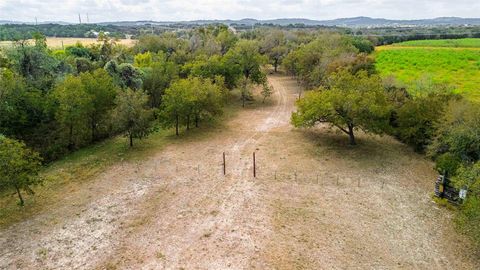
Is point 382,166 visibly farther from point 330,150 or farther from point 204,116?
point 204,116

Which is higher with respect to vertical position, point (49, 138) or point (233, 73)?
point (233, 73)

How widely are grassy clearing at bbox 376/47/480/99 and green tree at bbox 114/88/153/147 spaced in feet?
95.3

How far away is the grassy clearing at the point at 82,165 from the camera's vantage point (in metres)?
22.0

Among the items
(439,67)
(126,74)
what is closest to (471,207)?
(126,74)

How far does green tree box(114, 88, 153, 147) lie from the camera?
3047 centimetres

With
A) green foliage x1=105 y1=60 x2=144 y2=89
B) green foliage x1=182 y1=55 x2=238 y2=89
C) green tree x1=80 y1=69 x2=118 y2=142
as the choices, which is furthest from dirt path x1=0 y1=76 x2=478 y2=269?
green foliage x1=182 y1=55 x2=238 y2=89

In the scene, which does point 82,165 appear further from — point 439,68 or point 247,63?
point 439,68

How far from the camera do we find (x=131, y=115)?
3048 cm

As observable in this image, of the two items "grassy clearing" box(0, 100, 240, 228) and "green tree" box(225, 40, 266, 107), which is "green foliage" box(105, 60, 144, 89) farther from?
"green tree" box(225, 40, 266, 107)

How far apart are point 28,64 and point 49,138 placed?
873 cm

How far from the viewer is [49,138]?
105 feet

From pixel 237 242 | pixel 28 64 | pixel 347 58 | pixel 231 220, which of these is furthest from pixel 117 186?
pixel 347 58

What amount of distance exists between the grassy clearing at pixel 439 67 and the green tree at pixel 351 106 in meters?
12.8

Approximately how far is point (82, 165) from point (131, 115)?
5.58 m
